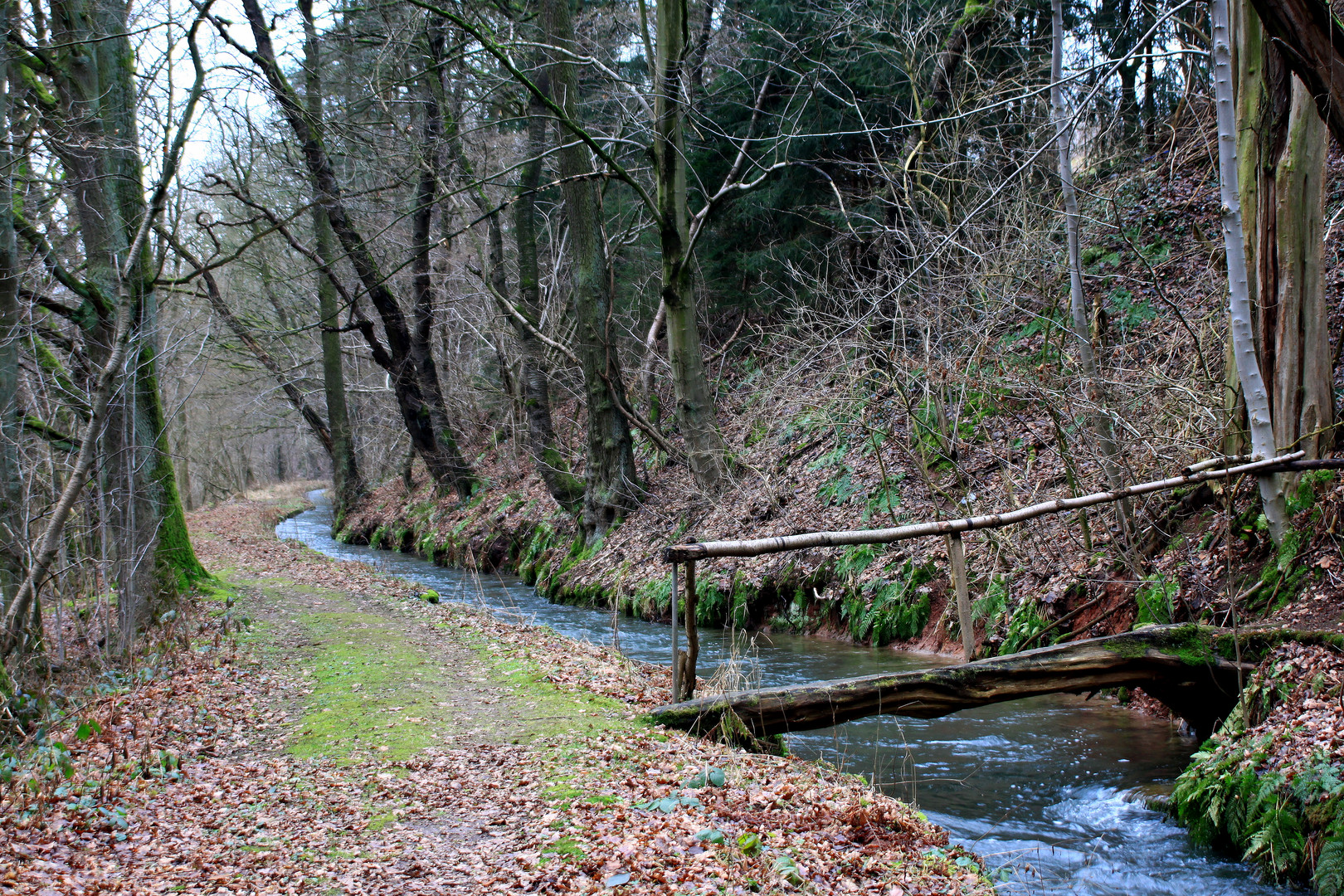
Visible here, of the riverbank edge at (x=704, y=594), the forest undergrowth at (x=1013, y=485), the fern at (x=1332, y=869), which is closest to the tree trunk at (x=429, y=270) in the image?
the riverbank edge at (x=704, y=594)

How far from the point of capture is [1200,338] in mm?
8633

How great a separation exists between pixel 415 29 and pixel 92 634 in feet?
30.2

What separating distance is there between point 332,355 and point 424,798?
1959cm

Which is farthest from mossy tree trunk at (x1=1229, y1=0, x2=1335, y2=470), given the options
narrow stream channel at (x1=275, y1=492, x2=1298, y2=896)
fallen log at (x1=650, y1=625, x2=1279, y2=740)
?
narrow stream channel at (x1=275, y1=492, x2=1298, y2=896)

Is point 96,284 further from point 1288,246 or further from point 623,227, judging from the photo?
point 623,227

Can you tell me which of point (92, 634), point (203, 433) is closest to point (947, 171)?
point (92, 634)

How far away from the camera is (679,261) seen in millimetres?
13109

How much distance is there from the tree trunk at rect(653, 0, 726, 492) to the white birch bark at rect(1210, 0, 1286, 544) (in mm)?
7237

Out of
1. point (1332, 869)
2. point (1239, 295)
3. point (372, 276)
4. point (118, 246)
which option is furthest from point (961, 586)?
point (372, 276)

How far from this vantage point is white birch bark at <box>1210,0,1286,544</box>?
5902 mm

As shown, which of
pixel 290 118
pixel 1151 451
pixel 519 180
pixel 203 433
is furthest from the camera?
pixel 203 433

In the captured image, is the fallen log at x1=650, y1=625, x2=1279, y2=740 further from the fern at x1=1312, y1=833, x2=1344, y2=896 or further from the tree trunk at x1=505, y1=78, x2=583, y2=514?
the tree trunk at x1=505, y1=78, x2=583, y2=514

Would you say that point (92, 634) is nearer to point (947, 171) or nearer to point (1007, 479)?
point (1007, 479)

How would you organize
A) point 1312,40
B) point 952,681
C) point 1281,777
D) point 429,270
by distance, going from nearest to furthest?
1. point 1281,777
2. point 1312,40
3. point 952,681
4. point 429,270
